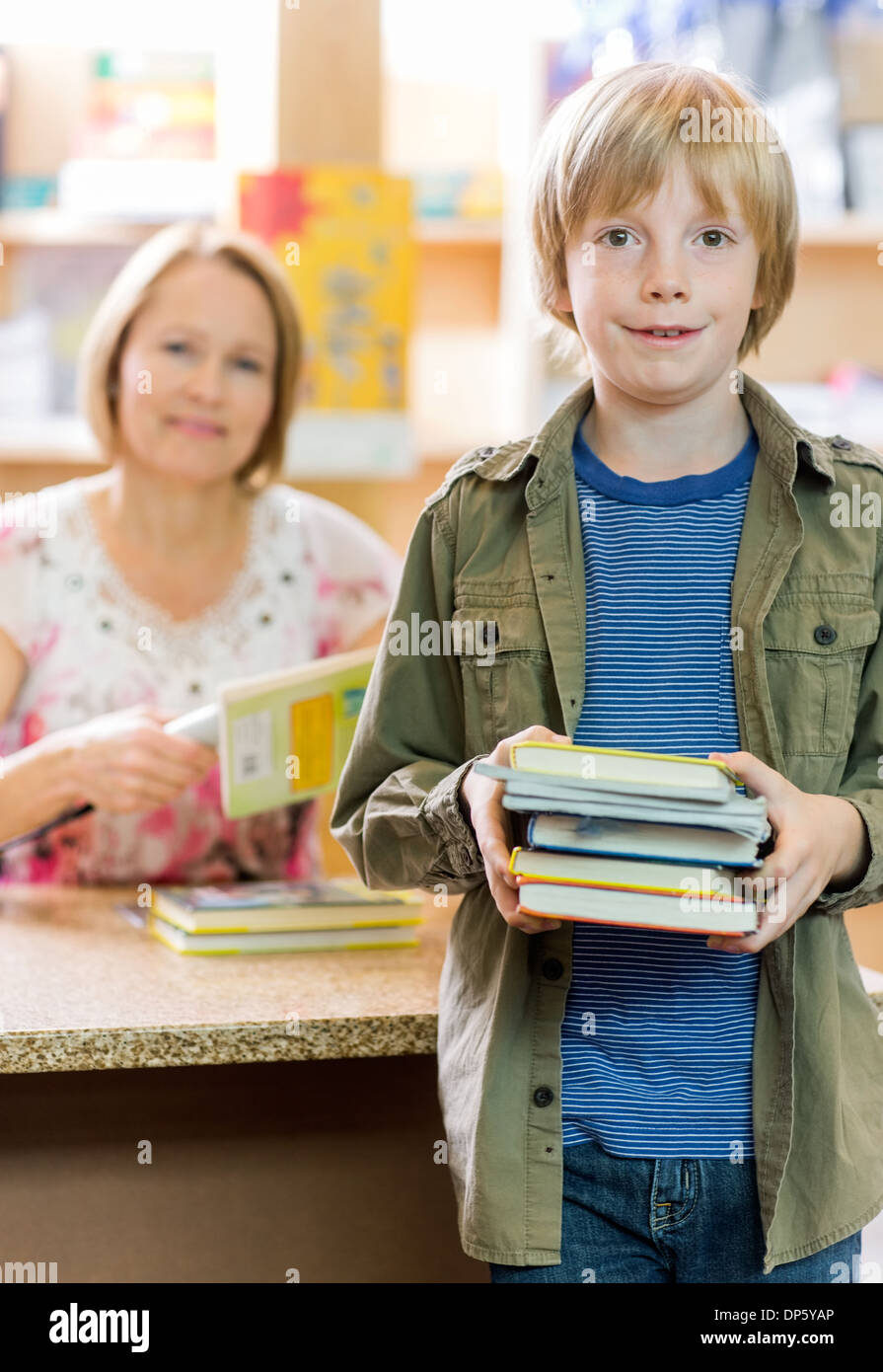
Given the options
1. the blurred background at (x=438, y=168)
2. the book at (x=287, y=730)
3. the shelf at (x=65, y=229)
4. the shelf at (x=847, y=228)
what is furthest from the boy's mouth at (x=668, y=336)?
the shelf at (x=847, y=228)

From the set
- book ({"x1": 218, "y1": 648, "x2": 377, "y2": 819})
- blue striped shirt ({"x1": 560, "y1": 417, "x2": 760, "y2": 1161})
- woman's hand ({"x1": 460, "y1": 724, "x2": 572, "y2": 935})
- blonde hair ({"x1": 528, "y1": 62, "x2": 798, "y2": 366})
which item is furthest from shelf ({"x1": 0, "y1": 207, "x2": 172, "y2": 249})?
woman's hand ({"x1": 460, "y1": 724, "x2": 572, "y2": 935})

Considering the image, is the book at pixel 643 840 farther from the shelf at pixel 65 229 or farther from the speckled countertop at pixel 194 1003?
the shelf at pixel 65 229

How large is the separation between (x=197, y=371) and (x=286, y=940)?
2.84ft

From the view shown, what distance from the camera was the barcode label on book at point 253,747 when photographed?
1564mm

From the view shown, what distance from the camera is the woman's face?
202cm

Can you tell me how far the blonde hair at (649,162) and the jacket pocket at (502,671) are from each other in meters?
0.25

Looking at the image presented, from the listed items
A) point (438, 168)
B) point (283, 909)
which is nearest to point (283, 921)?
point (283, 909)

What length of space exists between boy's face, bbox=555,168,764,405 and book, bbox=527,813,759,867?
31 centimetres

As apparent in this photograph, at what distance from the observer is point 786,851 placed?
925mm

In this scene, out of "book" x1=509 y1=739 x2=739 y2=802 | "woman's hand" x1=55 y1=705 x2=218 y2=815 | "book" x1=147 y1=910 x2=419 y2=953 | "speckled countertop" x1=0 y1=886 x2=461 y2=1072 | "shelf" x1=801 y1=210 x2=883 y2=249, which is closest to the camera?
"book" x1=509 y1=739 x2=739 y2=802

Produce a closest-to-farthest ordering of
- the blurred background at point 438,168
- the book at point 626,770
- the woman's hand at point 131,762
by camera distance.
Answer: the book at point 626,770 → the woman's hand at point 131,762 → the blurred background at point 438,168

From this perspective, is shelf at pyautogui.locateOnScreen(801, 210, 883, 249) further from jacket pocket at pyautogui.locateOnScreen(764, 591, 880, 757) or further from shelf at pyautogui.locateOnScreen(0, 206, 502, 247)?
jacket pocket at pyautogui.locateOnScreen(764, 591, 880, 757)

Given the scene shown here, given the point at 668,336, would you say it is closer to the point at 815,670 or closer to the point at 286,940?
the point at 815,670
